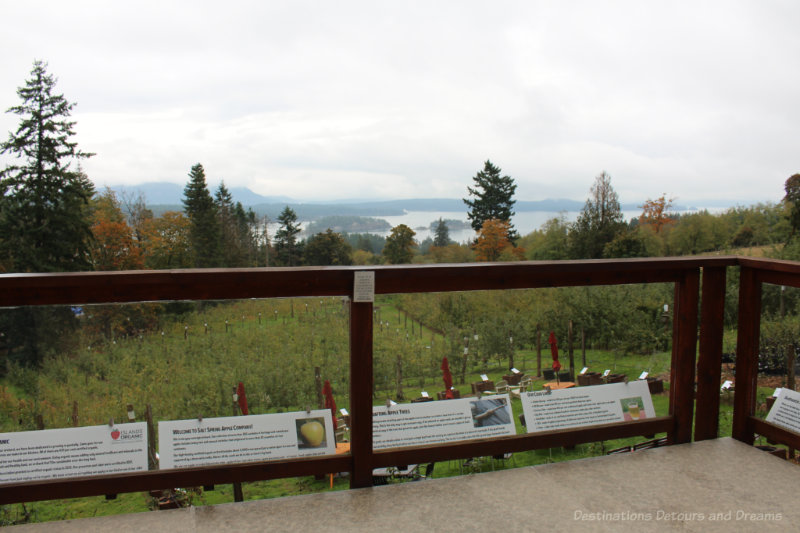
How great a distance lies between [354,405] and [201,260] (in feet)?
146

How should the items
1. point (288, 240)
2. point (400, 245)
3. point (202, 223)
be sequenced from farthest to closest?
point (400, 245) → point (288, 240) → point (202, 223)

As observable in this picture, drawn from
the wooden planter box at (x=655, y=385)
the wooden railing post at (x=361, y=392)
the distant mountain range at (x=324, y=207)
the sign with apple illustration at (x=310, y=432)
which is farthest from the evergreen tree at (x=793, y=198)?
the sign with apple illustration at (x=310, y=432)

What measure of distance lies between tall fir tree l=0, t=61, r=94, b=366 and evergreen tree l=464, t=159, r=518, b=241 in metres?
35.4

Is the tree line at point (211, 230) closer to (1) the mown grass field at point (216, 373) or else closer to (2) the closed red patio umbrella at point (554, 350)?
(2) the closed red patio umbrella at point (554, 350)

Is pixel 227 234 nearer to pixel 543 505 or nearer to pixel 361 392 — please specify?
pixel 361 392

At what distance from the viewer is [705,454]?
255cm

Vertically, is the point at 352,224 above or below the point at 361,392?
above

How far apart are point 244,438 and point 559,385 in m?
1.33

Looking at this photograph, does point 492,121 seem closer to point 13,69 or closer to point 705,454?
point 13,69

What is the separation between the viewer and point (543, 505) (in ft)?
6.84

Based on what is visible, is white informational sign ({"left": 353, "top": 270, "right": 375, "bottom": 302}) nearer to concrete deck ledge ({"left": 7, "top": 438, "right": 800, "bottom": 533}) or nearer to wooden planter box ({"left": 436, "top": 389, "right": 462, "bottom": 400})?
wooden planter box ({"left": 436, "top": 389, "right": 462, "bottom": 400})

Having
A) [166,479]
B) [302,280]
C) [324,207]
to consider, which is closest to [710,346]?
[302,280]

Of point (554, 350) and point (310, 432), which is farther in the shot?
point (554, 350)

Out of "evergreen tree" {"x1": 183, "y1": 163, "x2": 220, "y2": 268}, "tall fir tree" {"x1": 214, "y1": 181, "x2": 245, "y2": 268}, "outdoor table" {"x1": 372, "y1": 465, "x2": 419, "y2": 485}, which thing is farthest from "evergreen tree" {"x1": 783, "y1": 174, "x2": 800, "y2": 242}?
"evergreen tree" {"x1": 183, "y1": 163, "x2": 220, "y2": 268}
